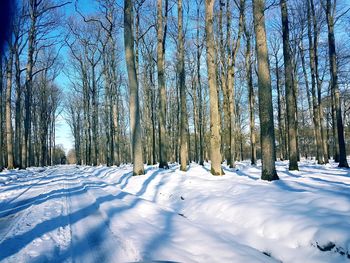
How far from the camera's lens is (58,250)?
3975 millimetres

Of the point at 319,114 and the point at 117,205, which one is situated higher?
the point at 319,114

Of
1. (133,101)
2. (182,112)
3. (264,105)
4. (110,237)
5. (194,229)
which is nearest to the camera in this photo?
(110,237)

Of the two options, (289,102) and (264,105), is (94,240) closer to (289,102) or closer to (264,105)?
(264,105)

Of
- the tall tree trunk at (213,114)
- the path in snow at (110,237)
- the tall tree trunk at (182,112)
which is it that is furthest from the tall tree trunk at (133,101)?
the path in snow at (110,237)

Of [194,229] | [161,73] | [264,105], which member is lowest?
[194,229]

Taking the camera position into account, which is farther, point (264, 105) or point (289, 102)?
point (289, 102)

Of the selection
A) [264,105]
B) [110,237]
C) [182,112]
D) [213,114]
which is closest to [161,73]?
[182,112]

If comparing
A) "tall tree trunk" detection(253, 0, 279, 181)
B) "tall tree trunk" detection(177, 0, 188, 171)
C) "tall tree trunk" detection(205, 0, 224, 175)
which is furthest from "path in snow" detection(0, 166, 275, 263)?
"tall tree trunk" detection(177, 0, 188, 171)

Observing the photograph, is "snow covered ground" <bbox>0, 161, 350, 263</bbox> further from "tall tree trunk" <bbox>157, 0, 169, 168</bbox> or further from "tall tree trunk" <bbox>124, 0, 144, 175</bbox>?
"tall tree trunk" <bbox>157, 0, 169, 168</bbox>

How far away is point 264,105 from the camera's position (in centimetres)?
895

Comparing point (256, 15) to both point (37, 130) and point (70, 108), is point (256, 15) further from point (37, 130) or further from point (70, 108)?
point (70, 108)

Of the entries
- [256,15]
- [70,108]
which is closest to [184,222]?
[256,15]

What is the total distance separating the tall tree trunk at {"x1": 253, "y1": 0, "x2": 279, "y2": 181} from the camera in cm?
880

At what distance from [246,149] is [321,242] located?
71.6 m
